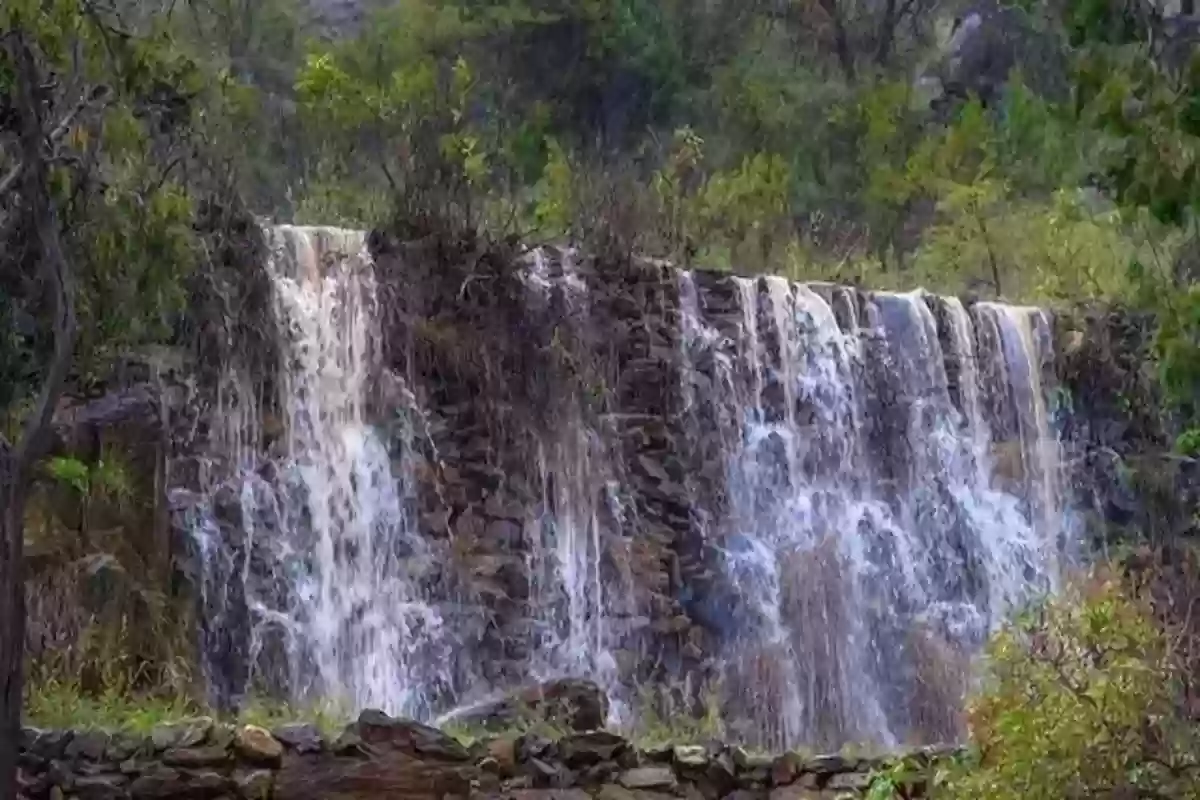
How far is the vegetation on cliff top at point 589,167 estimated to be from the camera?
188 inches

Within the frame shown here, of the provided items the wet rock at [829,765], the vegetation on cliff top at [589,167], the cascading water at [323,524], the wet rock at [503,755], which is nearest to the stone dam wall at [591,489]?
the cascading water at [323,524]

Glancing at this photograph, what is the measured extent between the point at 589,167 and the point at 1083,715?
427 inches

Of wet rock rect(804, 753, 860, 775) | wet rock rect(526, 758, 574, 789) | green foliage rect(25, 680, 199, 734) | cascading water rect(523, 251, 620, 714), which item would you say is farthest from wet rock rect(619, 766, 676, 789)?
cascading water rect(523, 251, 620, 714)

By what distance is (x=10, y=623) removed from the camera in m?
4.96

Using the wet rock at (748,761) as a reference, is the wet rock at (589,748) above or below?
above

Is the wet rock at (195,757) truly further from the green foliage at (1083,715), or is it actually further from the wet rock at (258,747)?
the green foliage at (1083,715)

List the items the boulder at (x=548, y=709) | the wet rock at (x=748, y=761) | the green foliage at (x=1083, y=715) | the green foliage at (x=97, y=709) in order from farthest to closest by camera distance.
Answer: the boulder at (x=548, y=709) < the wet rock at (x=748, y=761) < the green foliage at (x=97, y=709) < the green foliage at (x=1083, y=715)

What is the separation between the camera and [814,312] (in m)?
11.6

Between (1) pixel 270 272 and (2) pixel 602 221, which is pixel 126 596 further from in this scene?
(2) pixel 602 221

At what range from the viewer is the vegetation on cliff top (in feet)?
15.7

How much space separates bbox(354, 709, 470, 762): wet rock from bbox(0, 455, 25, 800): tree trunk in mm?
1439

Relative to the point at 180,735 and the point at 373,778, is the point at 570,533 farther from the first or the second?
the point at 180,735

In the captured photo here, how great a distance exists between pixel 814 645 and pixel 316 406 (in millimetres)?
Answer: 3746

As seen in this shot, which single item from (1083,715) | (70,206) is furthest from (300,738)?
(1083,715)
